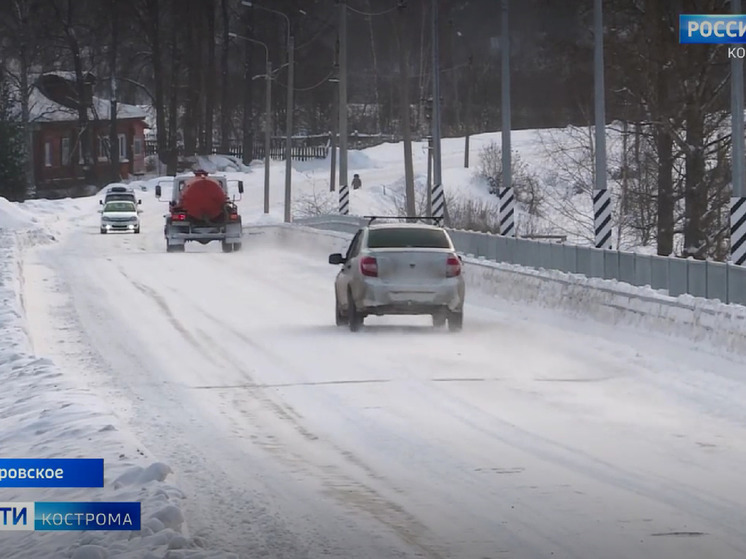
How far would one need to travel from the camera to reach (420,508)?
10.1m

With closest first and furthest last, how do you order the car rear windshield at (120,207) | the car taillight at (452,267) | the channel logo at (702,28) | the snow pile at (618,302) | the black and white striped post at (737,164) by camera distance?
the snow pile at (618,302) → the car taillight at (452,267) → the black and white striped post at (737,164) → the channel logo at (702,28) → the car rear windshield at (120,207)

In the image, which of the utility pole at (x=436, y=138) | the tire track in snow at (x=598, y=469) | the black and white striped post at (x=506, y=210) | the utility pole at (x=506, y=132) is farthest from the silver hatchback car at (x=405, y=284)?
the utility pole at (x=436, y=138)

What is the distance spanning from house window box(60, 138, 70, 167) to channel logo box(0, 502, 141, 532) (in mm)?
98873

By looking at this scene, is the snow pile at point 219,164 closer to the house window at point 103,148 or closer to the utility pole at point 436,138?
the house window at point 103,148

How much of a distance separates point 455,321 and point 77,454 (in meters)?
12.3

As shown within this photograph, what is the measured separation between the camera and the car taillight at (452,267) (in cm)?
2314

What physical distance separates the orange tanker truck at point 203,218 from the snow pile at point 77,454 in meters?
27.7

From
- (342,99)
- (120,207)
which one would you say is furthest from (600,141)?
(120,207)

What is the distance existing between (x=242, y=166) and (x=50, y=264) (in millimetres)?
64835

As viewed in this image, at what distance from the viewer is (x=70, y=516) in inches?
354

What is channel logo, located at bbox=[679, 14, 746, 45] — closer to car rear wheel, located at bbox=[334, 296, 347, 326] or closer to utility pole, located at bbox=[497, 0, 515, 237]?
utility pole, located at bbox=[497, 0, 515, 237]

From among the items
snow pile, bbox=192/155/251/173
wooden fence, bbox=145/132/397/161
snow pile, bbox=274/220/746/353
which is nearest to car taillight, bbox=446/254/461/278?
snow pile, bbox=274/220/746/353

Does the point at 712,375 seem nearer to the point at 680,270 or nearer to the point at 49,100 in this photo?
the point at 680,270

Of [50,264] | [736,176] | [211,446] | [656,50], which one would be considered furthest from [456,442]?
[656,50]
